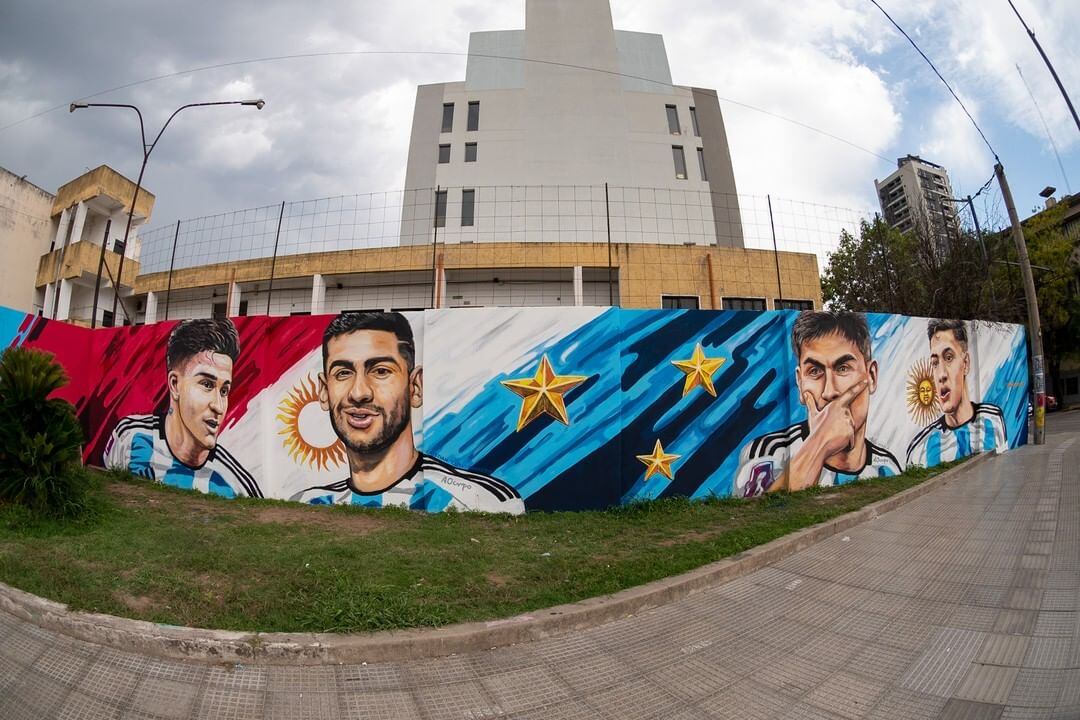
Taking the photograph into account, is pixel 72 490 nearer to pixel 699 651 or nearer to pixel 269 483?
pixel 269 483

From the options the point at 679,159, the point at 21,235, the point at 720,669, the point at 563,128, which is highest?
the point at 563,128

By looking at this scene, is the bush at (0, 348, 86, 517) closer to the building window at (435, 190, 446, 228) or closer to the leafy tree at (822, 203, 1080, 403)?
the leafy tree at (822, 203, 1080, 403)

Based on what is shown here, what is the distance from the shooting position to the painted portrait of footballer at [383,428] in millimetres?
6516

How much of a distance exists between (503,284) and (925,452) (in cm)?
1411

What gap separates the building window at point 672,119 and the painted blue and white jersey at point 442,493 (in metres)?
25.8

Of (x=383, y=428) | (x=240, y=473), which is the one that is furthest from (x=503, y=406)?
(x=240, y=473)

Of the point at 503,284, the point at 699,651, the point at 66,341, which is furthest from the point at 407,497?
the point at 503,284

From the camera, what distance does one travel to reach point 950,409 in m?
9.53

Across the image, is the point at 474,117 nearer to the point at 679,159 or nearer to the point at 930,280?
the point at 679,159

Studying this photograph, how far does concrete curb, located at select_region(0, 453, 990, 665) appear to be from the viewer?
3.08 metres

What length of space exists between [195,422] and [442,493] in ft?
13.1

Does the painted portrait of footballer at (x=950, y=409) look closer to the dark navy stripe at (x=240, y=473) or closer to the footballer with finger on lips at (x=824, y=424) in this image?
the footballer with finger on lips at (x=824, y=424)

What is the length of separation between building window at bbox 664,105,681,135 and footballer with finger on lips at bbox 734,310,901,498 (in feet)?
73.0

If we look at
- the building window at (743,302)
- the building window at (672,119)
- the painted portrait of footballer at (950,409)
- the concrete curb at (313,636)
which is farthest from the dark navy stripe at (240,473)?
the building window at (672,119)
